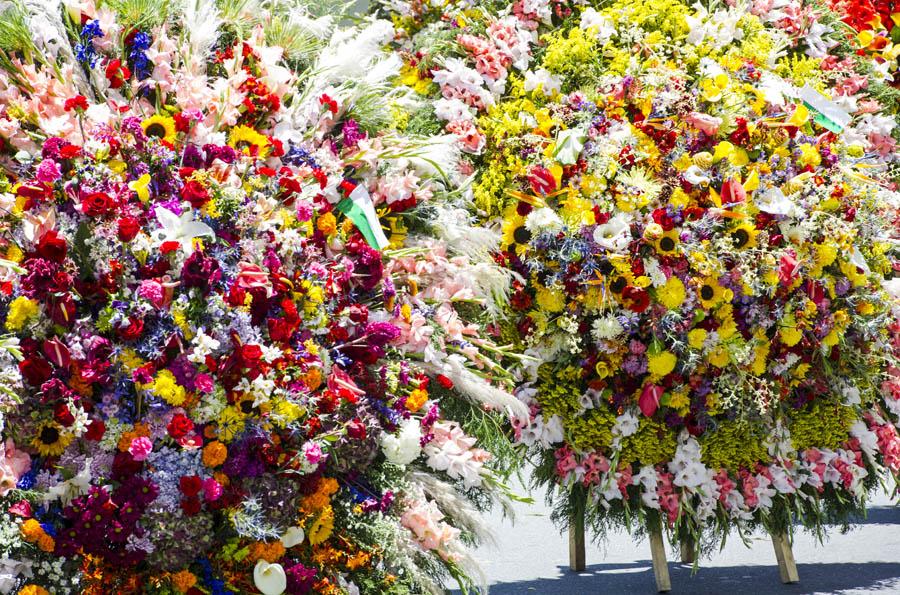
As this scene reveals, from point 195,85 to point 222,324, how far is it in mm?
752

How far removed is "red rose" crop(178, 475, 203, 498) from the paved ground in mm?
1840

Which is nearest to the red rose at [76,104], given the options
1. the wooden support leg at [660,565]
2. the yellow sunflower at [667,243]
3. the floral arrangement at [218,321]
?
the floral arrangement at [218,321]

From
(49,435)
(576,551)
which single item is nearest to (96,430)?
(49,435)

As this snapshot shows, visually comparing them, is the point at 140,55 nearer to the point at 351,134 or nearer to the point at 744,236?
the point at 351,134

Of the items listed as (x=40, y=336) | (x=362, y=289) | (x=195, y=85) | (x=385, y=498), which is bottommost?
(x=385, y=498)

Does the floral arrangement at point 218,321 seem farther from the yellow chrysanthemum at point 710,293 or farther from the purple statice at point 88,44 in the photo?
the yellow chrysanthemum at point 710,293

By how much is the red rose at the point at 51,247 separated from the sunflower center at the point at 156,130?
435mm

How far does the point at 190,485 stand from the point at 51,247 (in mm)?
709

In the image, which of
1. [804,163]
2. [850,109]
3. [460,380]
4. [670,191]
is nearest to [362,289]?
[460,380]

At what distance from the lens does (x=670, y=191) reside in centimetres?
410

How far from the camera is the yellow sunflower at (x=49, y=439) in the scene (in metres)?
2.83

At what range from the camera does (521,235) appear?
13.8 ft

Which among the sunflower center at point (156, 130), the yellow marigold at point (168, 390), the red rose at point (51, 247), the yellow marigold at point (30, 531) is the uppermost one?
the sunflower center at point (156, 130)

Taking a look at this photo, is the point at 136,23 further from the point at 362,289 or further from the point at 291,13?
the point at 362,289
